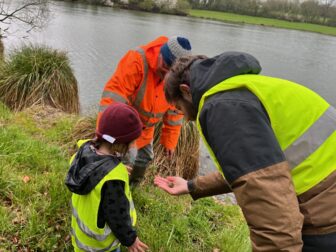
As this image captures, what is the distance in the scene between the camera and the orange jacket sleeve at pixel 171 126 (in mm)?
4063

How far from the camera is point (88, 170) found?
2141 millimetres

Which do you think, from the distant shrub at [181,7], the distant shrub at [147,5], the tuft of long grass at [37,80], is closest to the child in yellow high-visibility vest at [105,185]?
the tuft of long grass at [37,80]

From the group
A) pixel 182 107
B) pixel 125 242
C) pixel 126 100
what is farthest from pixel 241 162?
pixel 126 100

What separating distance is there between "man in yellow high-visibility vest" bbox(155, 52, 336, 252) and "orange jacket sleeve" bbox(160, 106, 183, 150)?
7.57ft

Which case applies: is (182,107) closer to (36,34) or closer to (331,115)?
(331,115)

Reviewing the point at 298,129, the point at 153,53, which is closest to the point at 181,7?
the point at 153,53

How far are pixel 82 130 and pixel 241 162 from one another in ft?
15.2

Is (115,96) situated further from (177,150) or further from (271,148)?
(177,150)

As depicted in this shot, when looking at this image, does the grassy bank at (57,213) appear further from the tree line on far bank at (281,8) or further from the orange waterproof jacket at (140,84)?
the tree line on far bank at (281,8)

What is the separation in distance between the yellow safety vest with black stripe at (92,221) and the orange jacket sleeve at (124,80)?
883 millimetres

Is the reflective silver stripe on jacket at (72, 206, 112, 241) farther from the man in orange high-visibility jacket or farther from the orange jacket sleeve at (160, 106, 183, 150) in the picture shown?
the orange jacket sleeve at (160, 106, 183, 150)

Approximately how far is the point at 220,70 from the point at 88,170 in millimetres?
1015

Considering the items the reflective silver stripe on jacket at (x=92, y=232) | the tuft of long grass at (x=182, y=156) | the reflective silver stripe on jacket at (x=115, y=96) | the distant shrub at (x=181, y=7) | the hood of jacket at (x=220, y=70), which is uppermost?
the hood of jacket at (x=220, y=70)

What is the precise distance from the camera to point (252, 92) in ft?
4.98
